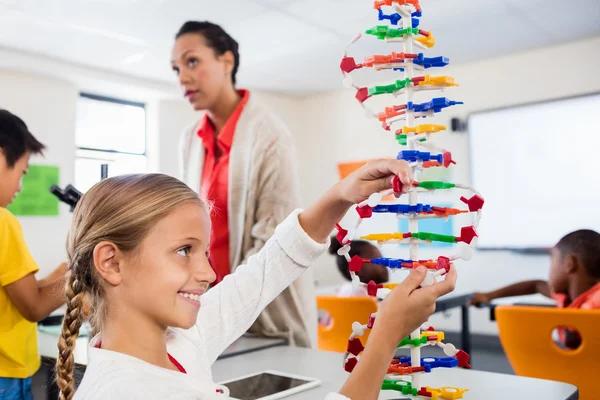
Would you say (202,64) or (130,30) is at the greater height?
(130,30)

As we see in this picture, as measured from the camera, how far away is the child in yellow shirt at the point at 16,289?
1.42 metres

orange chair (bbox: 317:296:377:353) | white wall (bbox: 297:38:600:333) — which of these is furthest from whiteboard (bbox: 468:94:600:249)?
orange chair (bbox: 317:296:377:353)

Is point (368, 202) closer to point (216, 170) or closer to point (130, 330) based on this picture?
point (130, 330)

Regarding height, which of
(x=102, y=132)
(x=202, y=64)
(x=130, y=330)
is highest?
(x=102, y=132)

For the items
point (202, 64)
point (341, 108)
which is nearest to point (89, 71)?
point (341, 108)

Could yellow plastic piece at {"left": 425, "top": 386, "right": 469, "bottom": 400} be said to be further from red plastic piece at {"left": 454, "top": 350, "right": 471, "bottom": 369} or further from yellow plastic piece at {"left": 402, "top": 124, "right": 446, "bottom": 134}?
yellow plastic piece at {"left": 402, "top": 124, "right": 446, "bottom": 134}

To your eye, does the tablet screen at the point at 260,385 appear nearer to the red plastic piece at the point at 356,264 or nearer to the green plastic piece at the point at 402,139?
the red plastic piece at the point at 356,264

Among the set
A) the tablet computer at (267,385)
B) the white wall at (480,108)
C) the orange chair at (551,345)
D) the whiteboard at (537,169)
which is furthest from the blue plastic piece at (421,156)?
the whiteboard at (537,169)

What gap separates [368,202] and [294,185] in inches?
32.8

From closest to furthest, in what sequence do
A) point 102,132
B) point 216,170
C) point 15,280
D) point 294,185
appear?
point 15,280, point 294,185, point 216,170, point 102,132

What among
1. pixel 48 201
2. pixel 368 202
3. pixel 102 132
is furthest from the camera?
pixel 102 132

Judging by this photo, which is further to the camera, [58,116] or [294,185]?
[58,116]

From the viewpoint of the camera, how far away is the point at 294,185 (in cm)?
165

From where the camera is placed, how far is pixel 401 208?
0.82 metres
